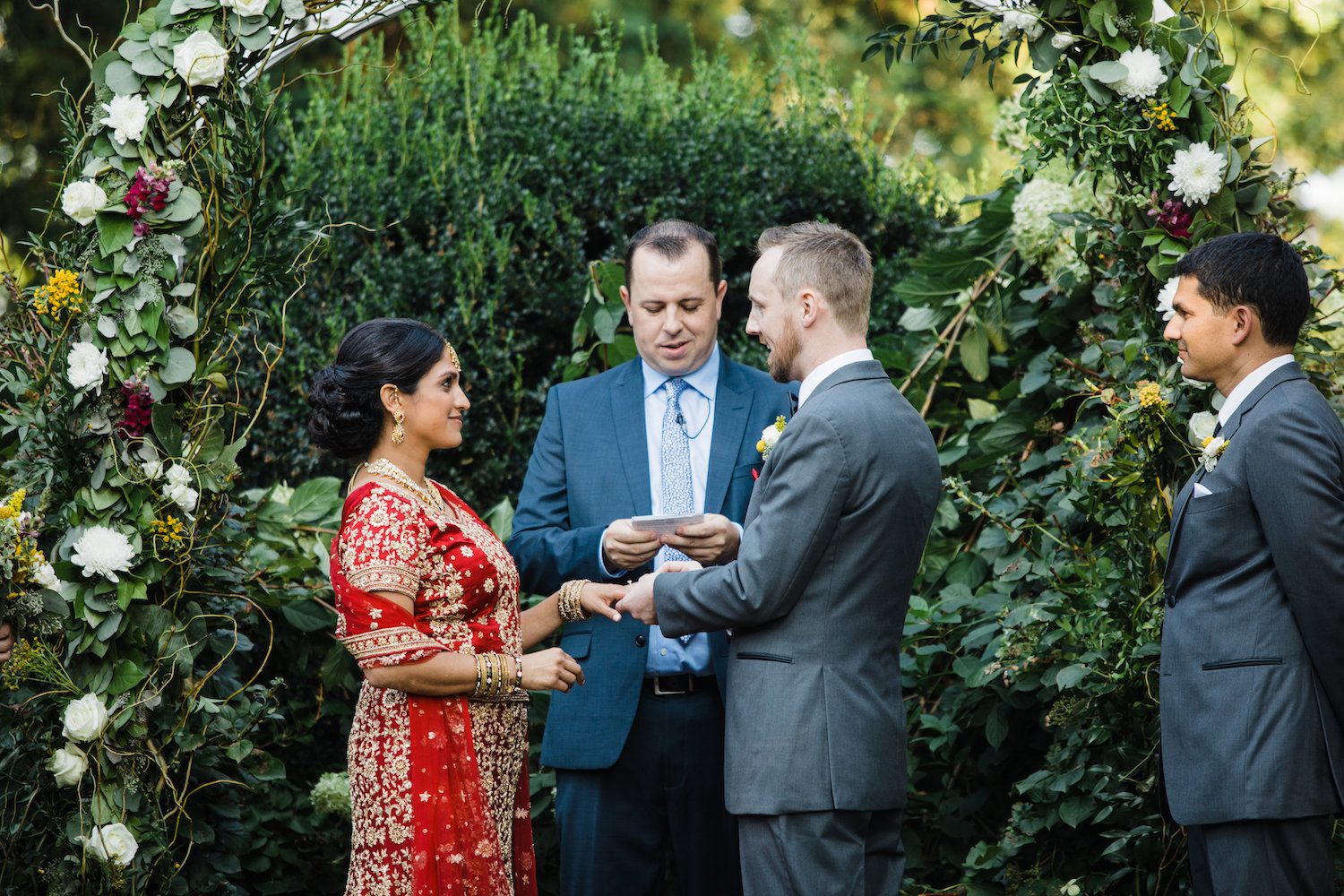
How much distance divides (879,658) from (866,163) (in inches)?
138

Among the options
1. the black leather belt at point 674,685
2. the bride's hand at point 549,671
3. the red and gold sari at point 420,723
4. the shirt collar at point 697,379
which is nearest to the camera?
the red and gold sari at point 420,723

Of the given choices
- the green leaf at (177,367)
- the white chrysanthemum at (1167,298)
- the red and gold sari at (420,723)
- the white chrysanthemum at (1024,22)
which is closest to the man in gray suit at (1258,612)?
the white chrysanthemum at (1167,298)

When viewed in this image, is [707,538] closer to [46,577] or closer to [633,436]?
[633,436]

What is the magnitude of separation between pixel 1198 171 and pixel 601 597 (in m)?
1.81

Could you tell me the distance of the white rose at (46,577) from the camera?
2.98m

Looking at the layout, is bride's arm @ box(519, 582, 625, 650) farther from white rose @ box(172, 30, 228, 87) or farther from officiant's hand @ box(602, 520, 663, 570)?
white rose @ box(172, 30, 228, 87)

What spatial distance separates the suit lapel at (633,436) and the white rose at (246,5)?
1307mm

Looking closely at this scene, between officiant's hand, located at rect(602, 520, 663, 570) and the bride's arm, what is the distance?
0.21 feet

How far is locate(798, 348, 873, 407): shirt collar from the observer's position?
269cm

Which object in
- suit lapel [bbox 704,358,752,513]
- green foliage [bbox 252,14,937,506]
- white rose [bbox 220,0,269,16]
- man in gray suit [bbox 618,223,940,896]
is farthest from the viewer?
green foliage [bbox 252,14,937,506]

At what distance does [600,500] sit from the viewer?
3.37 meters

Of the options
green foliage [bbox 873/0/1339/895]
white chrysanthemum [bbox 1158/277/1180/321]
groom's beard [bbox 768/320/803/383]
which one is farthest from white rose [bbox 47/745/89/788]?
white chrysanthemum [bbox 1158/277/1180/321]

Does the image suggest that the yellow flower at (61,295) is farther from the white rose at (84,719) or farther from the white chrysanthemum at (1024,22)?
the white chrysanthemum at (1024,22)

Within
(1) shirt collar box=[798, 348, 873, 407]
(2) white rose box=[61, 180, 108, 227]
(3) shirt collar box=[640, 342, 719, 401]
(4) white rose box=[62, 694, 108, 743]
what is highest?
(2) white rose box=[61, 180, 108, 227]
